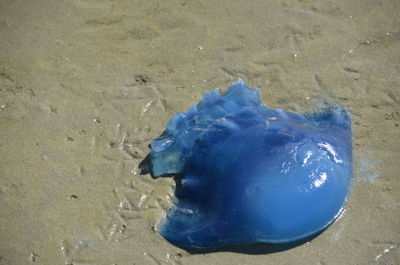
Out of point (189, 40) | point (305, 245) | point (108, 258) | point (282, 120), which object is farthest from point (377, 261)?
point (189, 40)

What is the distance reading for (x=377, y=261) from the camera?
3578 mm

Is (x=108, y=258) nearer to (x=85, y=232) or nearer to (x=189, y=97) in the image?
(x=85, y=232)

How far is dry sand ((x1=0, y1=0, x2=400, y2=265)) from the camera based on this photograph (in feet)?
12.2

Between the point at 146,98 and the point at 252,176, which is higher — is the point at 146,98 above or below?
below

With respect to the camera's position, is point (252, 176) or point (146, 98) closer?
point (252, 176)

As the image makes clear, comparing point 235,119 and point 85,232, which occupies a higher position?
point 235,119

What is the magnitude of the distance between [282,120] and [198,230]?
3.63ft

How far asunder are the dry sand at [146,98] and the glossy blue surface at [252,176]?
Answer: 14cm

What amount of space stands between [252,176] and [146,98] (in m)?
1.55

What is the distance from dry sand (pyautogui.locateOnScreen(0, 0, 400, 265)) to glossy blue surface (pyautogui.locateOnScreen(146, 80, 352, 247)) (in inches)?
5.7

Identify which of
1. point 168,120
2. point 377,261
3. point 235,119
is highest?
point 235,119

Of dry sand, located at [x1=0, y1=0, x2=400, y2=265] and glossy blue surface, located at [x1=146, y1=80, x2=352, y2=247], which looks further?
dry sand, located at [x1=0, y1=0, x2=400, y2=265]

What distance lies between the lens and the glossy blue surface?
3.48m

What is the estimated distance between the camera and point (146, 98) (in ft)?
15.2
